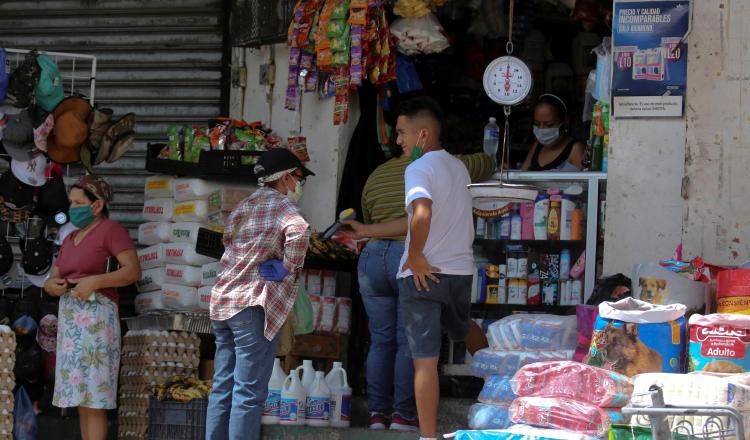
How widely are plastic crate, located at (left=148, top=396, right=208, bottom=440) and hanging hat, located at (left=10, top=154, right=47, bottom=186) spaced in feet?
6.31

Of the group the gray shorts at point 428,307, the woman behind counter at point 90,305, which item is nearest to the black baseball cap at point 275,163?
the gray shorts at point 428,307

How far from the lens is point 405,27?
9.32 m

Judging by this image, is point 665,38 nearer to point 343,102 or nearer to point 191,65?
point 343,102

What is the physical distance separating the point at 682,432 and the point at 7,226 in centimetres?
538

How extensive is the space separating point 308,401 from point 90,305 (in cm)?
152

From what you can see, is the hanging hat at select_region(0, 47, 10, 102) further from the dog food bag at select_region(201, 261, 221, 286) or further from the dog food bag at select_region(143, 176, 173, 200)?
the dog food bag at select_region(201, 261, 221, 286)

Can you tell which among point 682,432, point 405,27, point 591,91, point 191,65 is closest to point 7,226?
point 191,65

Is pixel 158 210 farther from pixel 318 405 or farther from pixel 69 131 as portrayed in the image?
pixel 318 405

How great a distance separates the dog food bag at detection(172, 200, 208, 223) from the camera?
30.0 feet

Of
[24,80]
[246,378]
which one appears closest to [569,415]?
[246,378]

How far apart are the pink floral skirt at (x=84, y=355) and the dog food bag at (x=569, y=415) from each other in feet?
10.3

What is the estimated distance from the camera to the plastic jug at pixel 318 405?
810 centimetres

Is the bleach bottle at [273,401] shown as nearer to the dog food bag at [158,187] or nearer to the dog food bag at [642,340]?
the dog food bag at [158,187]

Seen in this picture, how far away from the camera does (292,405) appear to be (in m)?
8.06
